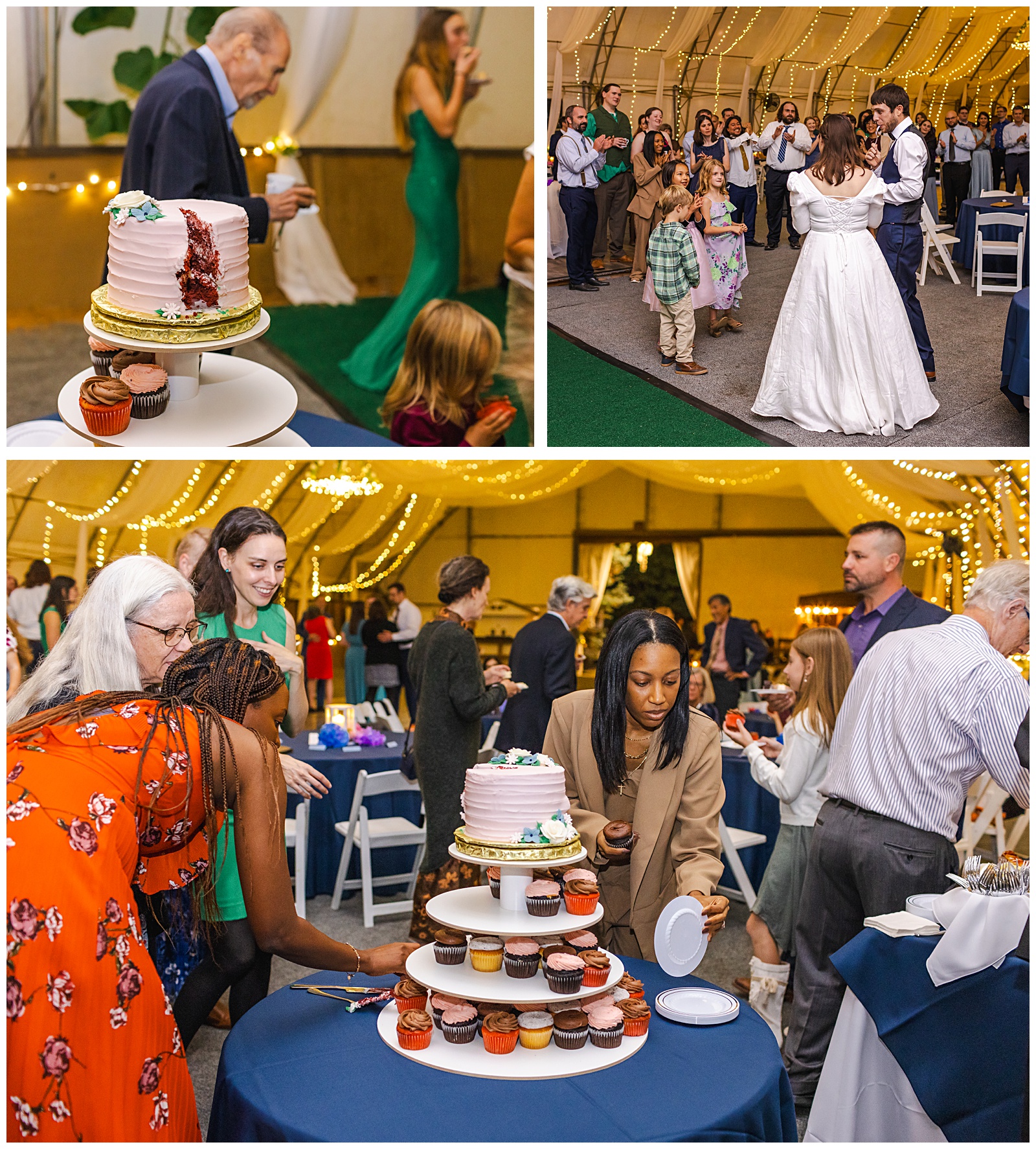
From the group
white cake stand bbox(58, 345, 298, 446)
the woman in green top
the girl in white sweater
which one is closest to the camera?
white cake stand bbox(58, 345, 298, 446)

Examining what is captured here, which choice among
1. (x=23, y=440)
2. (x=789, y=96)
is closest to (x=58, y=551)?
(x=23, y=440)

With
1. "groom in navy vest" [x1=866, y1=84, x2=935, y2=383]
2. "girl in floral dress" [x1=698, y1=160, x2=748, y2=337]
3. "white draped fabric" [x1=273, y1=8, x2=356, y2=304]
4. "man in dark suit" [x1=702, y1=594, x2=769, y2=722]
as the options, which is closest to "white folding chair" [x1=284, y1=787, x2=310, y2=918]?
"white draped fabric" [x1=273, y1=8, x2=356, y2=304]

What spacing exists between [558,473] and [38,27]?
249 inches

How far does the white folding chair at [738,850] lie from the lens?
166 inches

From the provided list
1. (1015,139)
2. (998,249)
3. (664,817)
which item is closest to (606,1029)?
(664,817)

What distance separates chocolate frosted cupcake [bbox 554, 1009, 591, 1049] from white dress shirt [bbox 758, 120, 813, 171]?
14.0ft

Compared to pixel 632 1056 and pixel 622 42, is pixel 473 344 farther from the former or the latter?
pixel 622 42

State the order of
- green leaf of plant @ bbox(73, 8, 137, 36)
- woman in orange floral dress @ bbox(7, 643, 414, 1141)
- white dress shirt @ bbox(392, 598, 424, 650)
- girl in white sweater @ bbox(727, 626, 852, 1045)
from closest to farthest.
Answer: woman in orange floral dress @ bbox(7, 643, 414, 1141) → girl in white sweater @ bbox(727, 626, 852, 1045) → green leaf of plant @ bbox(73, 8, 137, 36) → white dress shirt @ bbox(392, 598, 424, 650)

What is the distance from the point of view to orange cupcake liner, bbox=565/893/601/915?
1.79 metres

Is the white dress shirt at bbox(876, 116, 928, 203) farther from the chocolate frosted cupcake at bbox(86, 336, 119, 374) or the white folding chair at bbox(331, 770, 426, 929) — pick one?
the chocolate frosted cupcake at bbox(86, 336, 119, 374)

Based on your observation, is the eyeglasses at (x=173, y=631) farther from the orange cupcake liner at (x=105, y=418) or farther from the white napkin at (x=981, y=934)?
the white napkin at (x=981, y=934)

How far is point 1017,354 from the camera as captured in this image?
4414mm

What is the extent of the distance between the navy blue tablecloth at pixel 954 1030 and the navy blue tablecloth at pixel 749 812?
2367 millimetres

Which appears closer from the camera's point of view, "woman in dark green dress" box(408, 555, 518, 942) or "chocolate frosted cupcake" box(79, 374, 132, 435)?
"chocolate frosted cupcake" box(79, 374, 132, 435)
